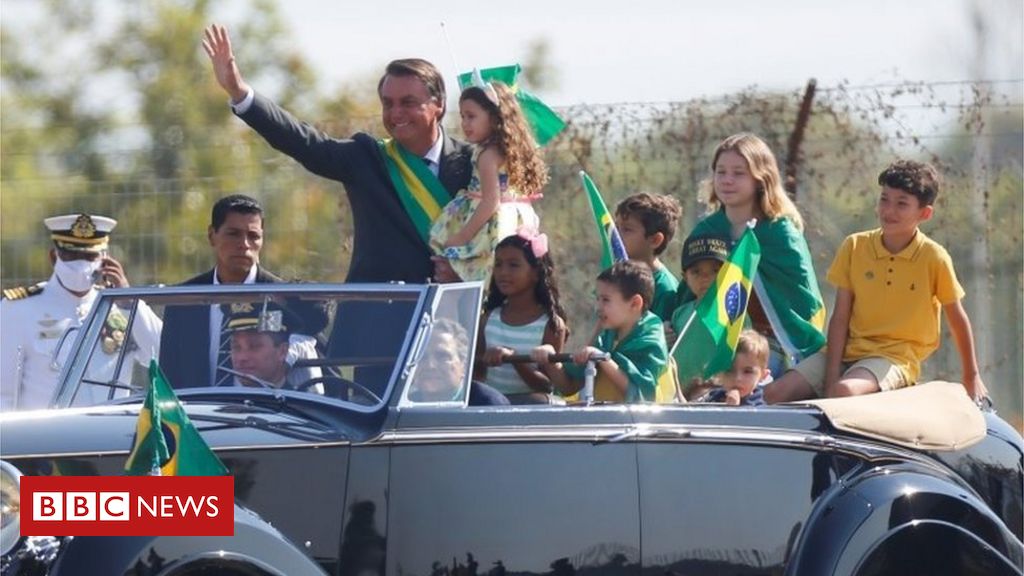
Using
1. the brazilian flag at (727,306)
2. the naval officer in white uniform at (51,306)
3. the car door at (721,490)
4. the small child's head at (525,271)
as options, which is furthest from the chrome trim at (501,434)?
the naval officer in white uniform at (51,306)

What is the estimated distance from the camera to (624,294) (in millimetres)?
6453

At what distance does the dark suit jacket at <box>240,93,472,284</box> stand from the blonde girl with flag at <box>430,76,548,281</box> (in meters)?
0.10

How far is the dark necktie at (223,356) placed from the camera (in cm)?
596

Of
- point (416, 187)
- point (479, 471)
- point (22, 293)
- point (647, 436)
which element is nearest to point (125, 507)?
point (479, 471)

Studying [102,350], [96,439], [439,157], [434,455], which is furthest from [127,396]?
[439,157]

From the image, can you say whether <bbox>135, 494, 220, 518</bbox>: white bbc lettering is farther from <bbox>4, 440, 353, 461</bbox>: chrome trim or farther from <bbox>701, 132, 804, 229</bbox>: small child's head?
<bbox>701, 132, 804, 229</bbox>: small child's head

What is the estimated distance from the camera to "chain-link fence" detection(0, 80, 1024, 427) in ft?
38.9

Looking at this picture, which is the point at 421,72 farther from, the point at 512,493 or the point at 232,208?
the point at 512,493

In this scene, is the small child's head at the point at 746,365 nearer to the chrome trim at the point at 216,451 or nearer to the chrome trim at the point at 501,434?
the chrome trim at the point at 501,434

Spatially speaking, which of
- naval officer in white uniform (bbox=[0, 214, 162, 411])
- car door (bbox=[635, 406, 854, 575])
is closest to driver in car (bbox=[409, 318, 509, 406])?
car door (bbox=[635, 406, 854, 575])

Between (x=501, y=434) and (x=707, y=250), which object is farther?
(x=707, y=250)

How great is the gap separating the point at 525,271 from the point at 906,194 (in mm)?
1490

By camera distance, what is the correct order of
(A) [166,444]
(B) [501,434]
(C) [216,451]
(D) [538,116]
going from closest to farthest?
(A) [166,444]
(C) [216,451]
(B) [501,434]
(D) [538,116]

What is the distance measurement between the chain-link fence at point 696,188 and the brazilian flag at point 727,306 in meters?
4.81
